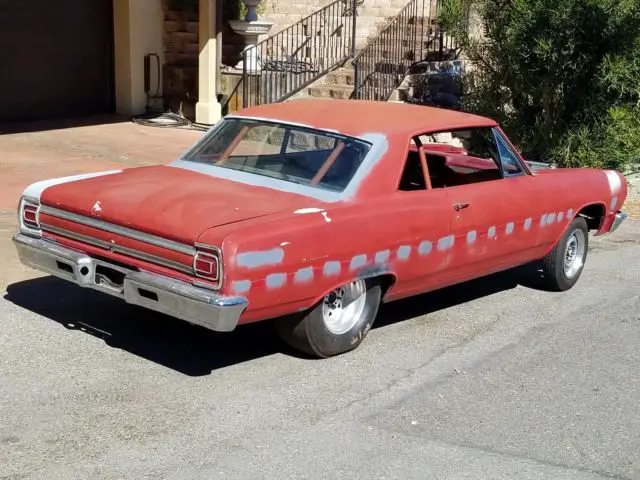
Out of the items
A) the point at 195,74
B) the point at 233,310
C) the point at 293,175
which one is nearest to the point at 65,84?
the point at 195,74

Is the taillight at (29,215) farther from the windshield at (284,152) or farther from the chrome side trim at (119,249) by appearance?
the windshield at (284,152)

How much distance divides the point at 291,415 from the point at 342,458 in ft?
1.79

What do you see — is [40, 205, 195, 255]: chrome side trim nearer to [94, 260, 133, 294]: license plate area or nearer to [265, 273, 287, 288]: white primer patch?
[94, 260, 133, 294]: license plate area

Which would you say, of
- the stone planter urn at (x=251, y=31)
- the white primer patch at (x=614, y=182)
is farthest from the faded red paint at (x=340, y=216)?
the stone planter urn at (x=251, y=31)

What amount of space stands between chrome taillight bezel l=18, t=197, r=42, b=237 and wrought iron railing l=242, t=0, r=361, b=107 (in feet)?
31.2

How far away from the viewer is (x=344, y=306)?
5758 millimetres

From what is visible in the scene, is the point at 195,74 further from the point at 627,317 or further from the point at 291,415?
the point at 291,415

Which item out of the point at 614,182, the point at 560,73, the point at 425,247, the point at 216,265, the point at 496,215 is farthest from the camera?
the point at 560,73

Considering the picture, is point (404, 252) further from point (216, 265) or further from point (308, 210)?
point (216, 265)

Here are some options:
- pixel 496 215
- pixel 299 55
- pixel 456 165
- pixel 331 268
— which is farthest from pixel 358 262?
pixel 299 55

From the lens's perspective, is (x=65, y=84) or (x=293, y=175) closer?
(x=293, y=175)

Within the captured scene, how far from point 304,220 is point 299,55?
12055mm

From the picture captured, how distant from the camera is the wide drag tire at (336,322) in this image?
18.1ft

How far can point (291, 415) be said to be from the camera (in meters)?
4.90
